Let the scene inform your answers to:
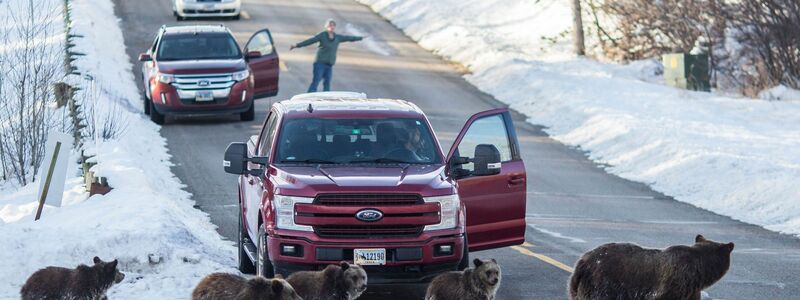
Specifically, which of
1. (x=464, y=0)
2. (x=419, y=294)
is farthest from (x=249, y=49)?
(x=464, y=0)

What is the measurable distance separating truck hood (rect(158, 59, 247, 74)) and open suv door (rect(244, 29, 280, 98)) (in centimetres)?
71

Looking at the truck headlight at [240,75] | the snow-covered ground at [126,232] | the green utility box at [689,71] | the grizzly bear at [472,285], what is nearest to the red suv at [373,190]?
the grizzly bear at [472,285]

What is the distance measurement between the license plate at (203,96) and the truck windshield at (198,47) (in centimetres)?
103

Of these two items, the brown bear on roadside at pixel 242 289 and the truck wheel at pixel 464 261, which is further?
the truck wheel at pixel 464 261

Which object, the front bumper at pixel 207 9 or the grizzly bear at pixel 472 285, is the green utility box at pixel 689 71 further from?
the grizzly bear at pixel 472 285

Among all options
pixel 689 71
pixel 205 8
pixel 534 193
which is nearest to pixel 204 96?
pixel 534 193

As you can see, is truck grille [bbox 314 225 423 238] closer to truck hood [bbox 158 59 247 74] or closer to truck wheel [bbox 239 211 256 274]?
truck wheel [bbox 239 211 256 274]

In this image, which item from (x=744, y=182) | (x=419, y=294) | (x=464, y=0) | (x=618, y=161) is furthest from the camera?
(x=464, y=0)

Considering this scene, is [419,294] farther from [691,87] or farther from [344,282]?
[691,87]

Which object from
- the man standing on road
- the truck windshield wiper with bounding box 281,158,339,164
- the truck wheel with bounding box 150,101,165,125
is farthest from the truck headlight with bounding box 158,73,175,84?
the truck windshield wiper with bounding box 281,158,339,164

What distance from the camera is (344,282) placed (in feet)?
37.7

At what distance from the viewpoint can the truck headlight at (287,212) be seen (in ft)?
40.4

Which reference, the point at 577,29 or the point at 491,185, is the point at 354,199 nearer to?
the point at 491,185

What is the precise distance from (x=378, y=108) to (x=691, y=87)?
2207 centimetres
